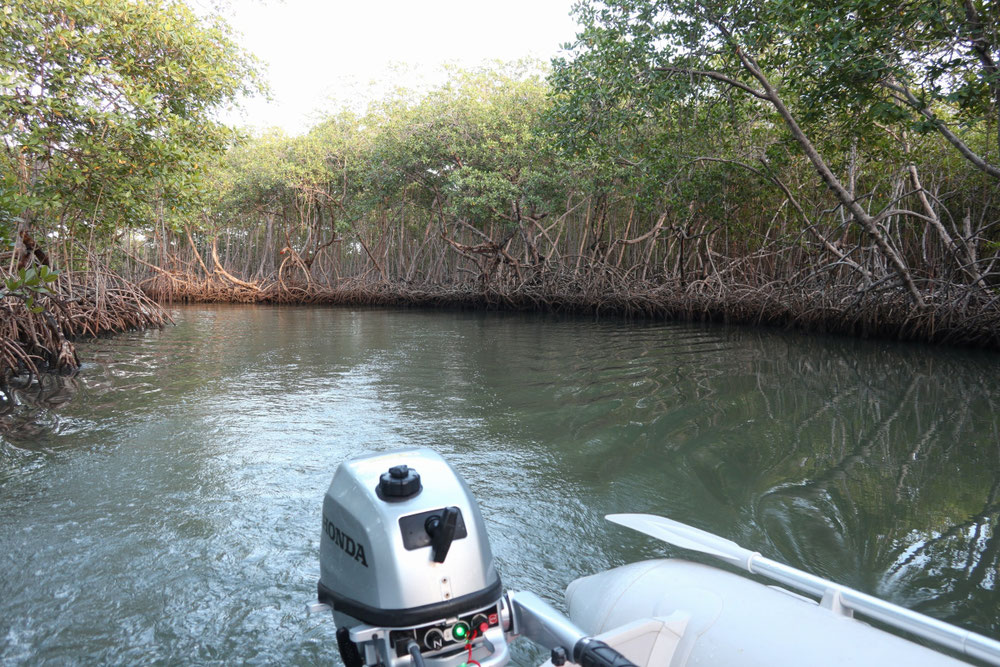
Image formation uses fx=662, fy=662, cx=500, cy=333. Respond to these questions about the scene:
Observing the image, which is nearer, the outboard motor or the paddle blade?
the outboard motor

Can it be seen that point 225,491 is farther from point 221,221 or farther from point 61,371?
point 221,221

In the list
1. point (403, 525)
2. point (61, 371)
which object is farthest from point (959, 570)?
point (61, 371)

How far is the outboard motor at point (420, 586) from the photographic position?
4.13 ft

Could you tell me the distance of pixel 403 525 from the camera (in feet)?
4.36

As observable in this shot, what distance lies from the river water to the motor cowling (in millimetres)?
798

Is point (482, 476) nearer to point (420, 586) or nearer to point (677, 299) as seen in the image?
point (420, 586)

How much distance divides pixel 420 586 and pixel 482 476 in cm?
227

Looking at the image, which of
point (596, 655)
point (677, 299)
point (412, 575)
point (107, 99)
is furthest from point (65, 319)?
point (677, 299)

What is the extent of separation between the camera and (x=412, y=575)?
128cm

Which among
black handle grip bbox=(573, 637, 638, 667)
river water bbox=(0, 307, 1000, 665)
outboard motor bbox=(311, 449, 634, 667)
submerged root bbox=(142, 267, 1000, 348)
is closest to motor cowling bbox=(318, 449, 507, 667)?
outboard motor bbox=(311, 449, 634, 667)

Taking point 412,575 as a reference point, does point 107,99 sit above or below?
above

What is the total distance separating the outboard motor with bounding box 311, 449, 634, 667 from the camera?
126 centimetres

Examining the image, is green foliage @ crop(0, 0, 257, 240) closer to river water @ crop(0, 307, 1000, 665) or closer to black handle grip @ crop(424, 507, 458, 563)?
river water @ crop(0, 307, 1000, 665)

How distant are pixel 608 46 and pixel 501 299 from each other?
9.19 m
